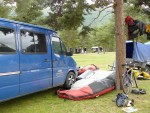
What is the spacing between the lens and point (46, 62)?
8.45m

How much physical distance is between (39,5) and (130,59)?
676cm

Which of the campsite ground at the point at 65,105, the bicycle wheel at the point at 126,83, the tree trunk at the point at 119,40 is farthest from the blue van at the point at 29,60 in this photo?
the bicycle wheel at the point at 126,83

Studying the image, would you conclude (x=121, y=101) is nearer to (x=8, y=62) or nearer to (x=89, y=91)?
(x=89, y=91)

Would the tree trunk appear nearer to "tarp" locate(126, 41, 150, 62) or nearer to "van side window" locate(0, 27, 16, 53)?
"van side window" locate(0, 27, 16, 53)

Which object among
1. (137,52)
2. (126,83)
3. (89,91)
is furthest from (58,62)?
(137,52)

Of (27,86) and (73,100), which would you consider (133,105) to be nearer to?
(73,100)

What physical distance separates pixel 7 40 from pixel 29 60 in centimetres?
99

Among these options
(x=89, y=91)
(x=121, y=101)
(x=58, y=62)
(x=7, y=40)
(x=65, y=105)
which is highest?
(x=7, y=40)

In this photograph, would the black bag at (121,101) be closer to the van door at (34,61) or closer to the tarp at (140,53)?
the van door at (34,61)

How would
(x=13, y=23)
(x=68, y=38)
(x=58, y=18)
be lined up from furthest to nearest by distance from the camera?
(x=68, y=38) < (x=58, y=18) < (x=13, y=23)

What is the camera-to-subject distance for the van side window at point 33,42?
7.44 m

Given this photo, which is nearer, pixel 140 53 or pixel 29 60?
pixel 29 60

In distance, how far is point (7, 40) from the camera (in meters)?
6.78

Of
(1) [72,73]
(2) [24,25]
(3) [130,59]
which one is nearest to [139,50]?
(3) [130,59]
